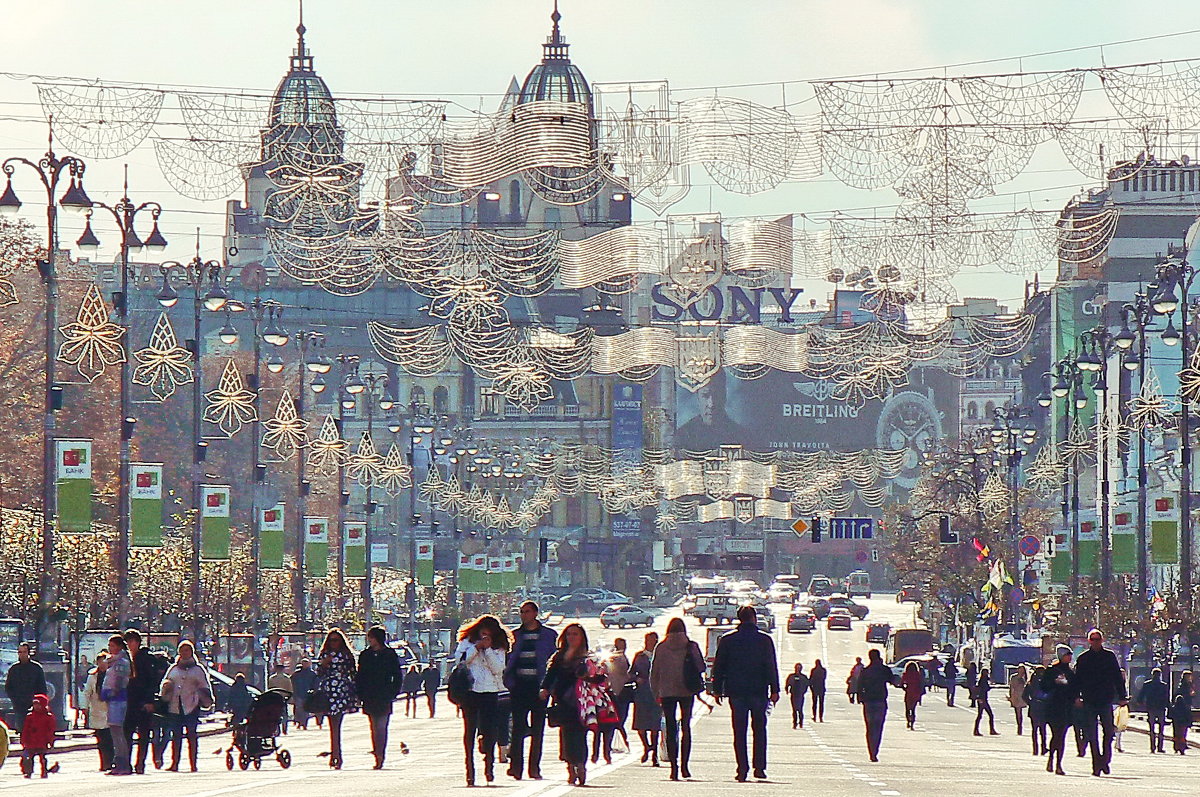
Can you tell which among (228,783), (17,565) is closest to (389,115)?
(228,783)

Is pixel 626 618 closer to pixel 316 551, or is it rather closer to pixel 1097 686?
pixel 316 551

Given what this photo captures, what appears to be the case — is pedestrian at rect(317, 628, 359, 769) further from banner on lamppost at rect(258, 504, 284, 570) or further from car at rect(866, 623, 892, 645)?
car at rect(866, 623, 892, 645)

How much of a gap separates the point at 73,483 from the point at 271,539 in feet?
56.2

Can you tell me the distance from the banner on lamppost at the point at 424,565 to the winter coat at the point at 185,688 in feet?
182

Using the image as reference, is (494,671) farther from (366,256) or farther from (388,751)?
(366,256)

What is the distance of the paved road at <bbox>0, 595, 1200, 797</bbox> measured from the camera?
876 inches

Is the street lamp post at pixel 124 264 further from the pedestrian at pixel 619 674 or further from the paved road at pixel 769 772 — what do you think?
the pedestrian at pixel 619 674

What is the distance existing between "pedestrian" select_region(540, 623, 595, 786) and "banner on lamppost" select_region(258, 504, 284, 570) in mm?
34120

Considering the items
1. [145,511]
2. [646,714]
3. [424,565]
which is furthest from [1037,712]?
[424,565]

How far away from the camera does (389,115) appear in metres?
31.3

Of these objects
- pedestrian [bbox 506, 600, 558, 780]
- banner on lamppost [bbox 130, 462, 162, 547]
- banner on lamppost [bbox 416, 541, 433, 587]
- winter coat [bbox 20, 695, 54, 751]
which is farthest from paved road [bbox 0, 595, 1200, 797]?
banner on lamppost [bbox 416, 541, 433, 587]

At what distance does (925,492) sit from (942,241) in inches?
4645

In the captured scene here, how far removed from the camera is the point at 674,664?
24.3 meters

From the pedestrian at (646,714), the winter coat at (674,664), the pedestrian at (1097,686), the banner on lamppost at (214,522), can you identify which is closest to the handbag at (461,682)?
the winter coat at (674,664)
